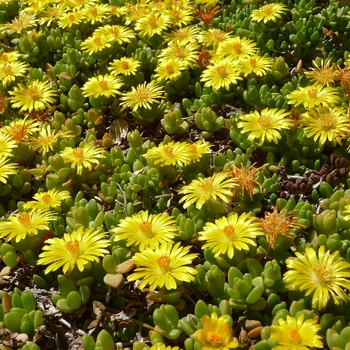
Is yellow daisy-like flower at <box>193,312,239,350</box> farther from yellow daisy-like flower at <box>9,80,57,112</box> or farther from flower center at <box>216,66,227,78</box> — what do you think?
yellow daisy-like flower at <box>9,80,57,112</box>

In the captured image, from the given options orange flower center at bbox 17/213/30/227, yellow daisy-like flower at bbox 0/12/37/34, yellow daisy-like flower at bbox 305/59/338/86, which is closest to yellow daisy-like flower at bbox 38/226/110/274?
orange flower center at bbox 17/213/30/227

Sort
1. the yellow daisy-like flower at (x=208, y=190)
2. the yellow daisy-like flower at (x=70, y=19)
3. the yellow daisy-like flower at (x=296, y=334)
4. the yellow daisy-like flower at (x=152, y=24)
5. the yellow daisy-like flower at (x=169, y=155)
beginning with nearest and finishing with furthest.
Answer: the yellow daisy-like flower at (x=296, y=334) → the yellow daisy-like flower at (x=208, y=190) → the yellow daisy-like flower at (x=169, y=155) → the yellow daisy-like flower at (x=152, y=24) → the yellow daisy-like flower at (x=70, y=19)

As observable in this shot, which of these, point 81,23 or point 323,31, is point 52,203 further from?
point 323,31

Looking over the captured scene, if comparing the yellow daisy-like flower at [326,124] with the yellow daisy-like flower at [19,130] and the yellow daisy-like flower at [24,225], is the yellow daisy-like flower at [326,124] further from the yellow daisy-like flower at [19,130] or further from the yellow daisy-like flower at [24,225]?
the yellow daisy-like flower at [19,130]

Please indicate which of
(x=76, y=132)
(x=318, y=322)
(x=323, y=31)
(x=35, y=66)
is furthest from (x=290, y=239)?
(x=35, y=66)

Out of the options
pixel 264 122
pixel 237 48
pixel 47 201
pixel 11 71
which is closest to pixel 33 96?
pixel 11 71

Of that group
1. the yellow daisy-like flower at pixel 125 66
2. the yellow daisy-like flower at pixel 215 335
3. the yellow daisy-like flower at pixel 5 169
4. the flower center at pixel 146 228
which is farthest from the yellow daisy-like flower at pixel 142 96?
the yellow daisy-like flower at pixel 215 335
